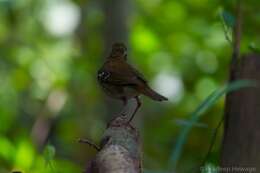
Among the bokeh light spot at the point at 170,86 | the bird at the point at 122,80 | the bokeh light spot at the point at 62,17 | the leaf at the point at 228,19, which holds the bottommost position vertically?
the bird at the point at 122,80

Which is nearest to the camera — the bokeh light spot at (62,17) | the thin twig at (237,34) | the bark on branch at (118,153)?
the bark on branch at (118,153)

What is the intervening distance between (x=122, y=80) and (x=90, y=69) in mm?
3597

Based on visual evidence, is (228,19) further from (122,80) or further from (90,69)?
(90,69)

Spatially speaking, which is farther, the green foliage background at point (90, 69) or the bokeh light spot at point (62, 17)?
the bokeh light spot at point (62, 17)

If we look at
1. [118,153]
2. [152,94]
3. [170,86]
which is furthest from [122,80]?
[170,86]

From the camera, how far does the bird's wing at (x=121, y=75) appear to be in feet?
8.83

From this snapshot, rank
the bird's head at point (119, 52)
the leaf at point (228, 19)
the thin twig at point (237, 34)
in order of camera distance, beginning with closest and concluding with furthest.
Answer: the thin twig at point (237, 34)
the leaf at point (228, 19)
the bird's head at point (119, 52)

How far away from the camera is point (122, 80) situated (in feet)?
9.05

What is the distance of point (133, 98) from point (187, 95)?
293 centimetres

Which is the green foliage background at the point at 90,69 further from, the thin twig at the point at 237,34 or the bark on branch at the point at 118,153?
the bark on branch at the point at 118,153

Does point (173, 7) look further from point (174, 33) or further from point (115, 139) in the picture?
point (115, 139)

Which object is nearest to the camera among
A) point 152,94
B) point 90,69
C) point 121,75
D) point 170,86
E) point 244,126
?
point 244,126

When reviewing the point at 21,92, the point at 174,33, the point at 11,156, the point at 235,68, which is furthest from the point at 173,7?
the point at 235,68

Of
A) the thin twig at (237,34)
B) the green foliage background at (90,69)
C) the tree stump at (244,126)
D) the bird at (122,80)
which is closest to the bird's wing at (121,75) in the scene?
the bird at (122,80)
